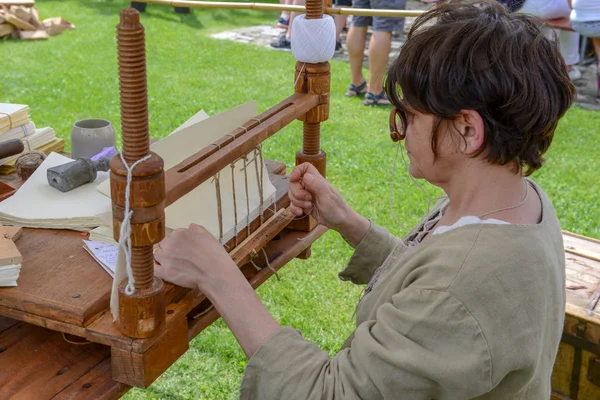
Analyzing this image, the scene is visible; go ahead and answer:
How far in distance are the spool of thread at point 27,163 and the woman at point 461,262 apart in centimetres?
77

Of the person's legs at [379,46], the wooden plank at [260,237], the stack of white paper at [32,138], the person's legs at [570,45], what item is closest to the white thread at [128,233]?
the wooden plank at [260,237]

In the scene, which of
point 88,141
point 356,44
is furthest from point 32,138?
point 356,44

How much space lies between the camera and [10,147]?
1.89 meters

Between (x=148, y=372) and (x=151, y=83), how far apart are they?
506 centimetres

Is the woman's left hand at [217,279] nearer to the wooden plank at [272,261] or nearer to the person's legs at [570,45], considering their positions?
the wooden plank at [272,261]

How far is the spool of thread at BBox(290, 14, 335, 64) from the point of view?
1.78m

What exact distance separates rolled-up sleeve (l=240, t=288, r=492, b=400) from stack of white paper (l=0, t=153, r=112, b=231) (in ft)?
1.97

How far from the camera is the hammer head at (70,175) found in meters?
1.72

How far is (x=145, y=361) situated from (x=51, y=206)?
1.94 feet

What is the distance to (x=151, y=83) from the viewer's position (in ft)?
19.9

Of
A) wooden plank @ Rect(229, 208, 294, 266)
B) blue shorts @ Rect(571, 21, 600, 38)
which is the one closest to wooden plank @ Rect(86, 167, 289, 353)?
wooden plank @ Rect(229, 208, 294, 266)

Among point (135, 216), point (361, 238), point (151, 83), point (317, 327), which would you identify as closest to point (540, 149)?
point (361, 238)

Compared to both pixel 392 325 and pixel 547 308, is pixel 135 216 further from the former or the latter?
pixel 547 308

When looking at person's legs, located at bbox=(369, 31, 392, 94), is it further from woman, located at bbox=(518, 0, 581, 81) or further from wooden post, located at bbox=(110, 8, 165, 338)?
wooden post, located at bbox=(110, 8, 165, 338)
